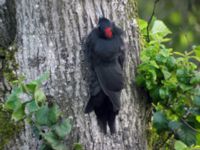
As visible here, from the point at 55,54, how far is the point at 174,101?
2.41ft

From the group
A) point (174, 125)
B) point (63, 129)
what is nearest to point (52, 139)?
point (63, 129)

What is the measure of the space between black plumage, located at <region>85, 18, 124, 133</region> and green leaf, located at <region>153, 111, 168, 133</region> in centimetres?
33

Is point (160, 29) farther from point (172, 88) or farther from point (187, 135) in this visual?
point (187, 135)

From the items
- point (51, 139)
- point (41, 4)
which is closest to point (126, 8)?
point (41, 4)

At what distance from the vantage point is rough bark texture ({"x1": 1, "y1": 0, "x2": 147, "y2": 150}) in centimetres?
401

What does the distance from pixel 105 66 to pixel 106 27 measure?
0.20 meters

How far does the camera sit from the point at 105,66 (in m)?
3.89

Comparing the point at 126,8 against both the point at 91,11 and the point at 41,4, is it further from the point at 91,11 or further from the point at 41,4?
the point at 41,4

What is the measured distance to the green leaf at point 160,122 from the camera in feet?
13.8

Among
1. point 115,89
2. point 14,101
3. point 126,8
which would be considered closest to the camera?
point 14,101

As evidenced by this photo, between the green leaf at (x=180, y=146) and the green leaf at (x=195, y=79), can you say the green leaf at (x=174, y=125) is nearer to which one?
the green leaf at (x=180, y=146)

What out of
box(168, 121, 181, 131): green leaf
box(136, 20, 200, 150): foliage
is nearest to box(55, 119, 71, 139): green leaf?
box(136, 20, 200, 150): foliage

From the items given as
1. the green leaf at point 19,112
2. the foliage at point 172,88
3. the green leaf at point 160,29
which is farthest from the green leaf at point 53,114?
the green leaf at point 160,29

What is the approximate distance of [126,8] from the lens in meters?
4.19
